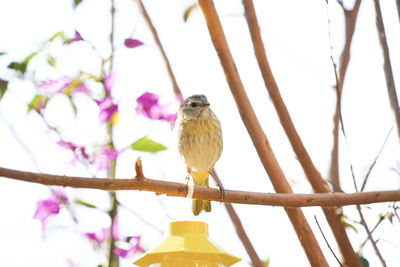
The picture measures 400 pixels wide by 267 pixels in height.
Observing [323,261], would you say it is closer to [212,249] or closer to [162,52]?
[212,249]

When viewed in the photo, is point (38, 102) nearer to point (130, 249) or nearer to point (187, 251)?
point (130, 249)

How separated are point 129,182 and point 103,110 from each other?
0.45 metres

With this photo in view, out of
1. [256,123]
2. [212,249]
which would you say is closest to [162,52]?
[256,123]

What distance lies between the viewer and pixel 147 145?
186 centimetres

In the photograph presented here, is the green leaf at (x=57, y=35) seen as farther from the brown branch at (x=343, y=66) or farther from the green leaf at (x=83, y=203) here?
the brown branch at (x=343, y=66)

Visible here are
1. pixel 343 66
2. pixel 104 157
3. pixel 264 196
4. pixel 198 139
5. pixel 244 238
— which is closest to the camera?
pixel 264 196

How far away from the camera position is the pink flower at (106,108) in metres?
1.85

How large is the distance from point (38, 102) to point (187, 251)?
94 centimetres

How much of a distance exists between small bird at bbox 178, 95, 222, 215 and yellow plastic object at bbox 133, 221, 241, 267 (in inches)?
51.1

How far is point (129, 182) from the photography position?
150 cm

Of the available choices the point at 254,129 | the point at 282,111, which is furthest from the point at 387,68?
the point at 254,129

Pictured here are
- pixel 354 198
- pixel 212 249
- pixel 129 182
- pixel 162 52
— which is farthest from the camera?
pixel 162 52

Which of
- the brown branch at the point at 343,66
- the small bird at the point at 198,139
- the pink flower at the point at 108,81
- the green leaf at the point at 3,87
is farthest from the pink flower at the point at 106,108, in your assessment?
the brown branch at the point at 343,66

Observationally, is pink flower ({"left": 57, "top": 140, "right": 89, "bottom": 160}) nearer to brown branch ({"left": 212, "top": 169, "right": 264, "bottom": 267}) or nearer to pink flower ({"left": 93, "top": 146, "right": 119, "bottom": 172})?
pink flower ({"left": 93, "top": 146, "right": 119, "bottom": 172})
